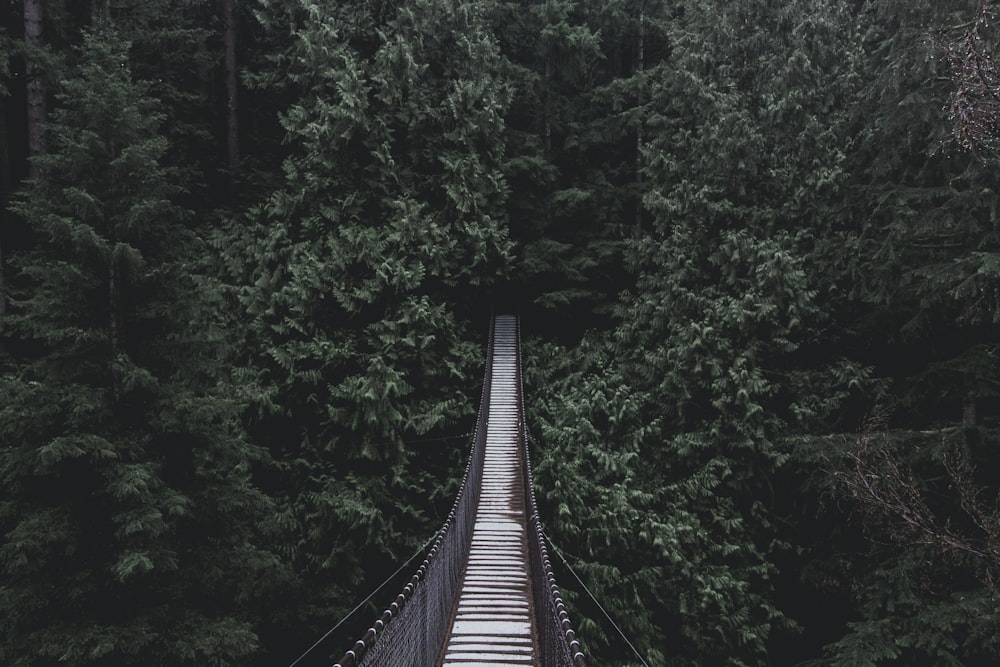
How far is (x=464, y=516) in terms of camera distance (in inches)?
400

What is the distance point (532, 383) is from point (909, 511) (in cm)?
1192

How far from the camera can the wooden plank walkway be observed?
6992 millimetres

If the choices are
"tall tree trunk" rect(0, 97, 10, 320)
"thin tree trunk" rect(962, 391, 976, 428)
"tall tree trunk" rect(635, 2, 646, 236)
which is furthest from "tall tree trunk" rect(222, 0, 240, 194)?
"thin tree trunk" rect(962, 391, 976, 428)

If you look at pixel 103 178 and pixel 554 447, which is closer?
pixel 103 178

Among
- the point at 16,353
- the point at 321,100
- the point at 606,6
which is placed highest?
the point at 606,6

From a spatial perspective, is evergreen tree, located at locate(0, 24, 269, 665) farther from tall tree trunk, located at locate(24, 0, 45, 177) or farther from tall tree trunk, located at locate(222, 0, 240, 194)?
tall tree trunk, located at locate(222, 0, 240, 194)

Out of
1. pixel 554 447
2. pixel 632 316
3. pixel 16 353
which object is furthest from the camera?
pixel 632 316

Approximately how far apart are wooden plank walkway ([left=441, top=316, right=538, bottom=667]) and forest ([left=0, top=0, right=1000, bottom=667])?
3.40ft

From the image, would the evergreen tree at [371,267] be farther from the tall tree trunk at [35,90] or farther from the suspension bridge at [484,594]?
the tall tree trunk at [35,90]

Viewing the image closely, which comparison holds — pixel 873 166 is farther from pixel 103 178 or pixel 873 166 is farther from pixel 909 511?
pixel 103 178

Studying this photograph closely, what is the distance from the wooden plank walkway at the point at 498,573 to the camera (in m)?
6.99

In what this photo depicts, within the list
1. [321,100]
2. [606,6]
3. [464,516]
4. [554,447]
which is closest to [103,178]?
[464,516]

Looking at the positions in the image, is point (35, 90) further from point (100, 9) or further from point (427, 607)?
point (427, 607)

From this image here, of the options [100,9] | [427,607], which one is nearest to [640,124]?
[100,9]
